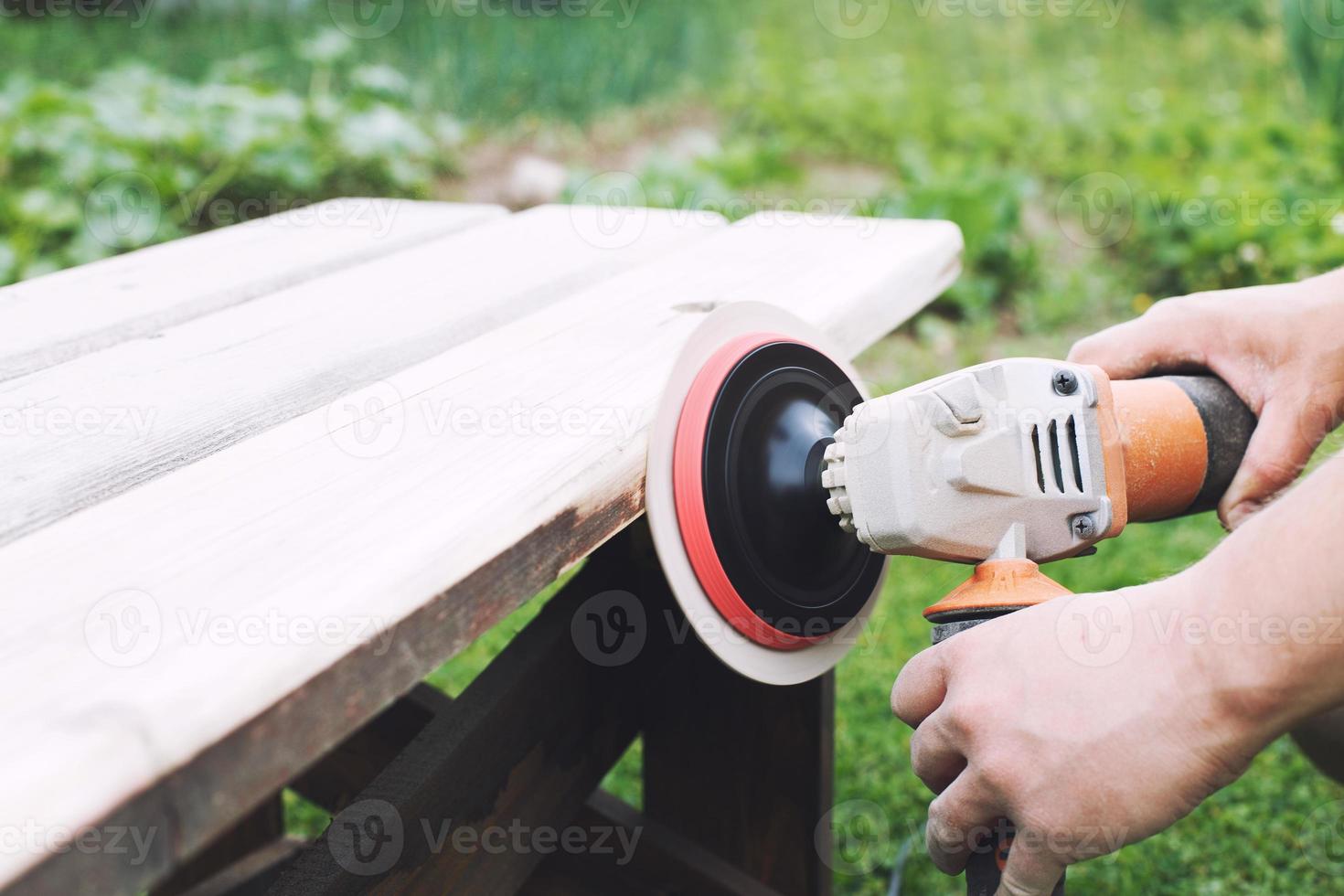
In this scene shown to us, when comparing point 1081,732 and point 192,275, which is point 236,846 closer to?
point 192,275

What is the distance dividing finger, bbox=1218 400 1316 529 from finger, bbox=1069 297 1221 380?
4.1 inches

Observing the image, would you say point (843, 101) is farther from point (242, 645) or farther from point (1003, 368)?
point (242, 645)

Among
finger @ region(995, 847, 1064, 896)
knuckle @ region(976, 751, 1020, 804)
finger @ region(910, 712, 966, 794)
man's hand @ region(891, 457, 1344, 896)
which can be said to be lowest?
finger @ region(995, 847, 1064, 896)

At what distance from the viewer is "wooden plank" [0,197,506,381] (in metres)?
1.16

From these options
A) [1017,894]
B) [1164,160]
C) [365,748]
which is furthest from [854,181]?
[1017,894]

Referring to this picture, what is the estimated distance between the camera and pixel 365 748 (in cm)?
162

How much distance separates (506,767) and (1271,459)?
833 millimetres

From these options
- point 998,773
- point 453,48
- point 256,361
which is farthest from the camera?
point 453,48

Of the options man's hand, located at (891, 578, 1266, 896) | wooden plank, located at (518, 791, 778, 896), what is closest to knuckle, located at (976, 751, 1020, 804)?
man's hand, located at (891, 578, 1266, 896)

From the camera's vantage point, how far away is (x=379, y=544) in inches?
27.6

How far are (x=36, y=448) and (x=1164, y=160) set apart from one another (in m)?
4.78

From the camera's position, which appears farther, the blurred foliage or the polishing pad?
the blurred foliage

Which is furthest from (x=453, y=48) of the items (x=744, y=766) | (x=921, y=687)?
(x=921, y=687)

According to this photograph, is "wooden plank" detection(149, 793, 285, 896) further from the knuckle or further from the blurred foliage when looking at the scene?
the blurred foliage
